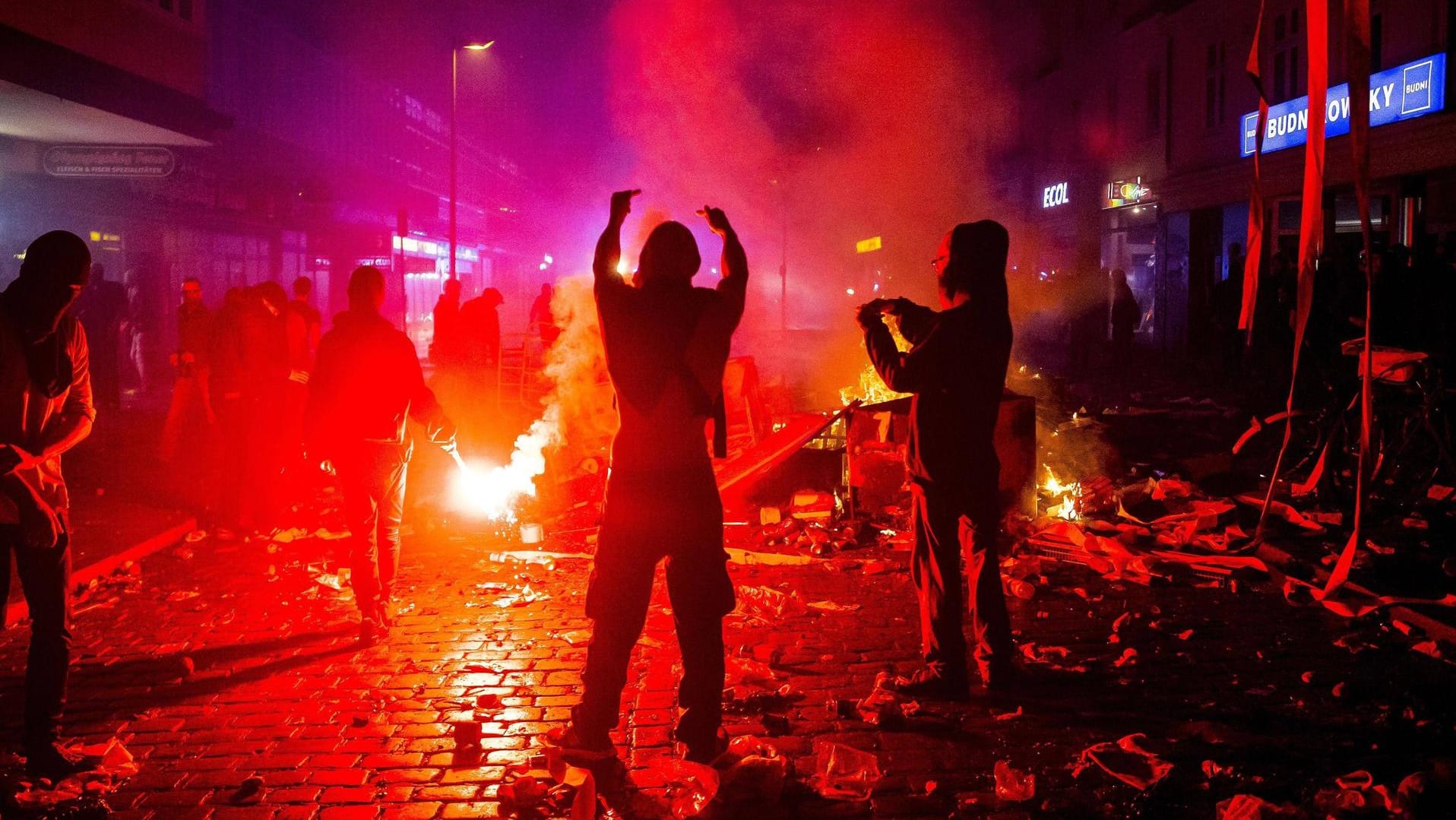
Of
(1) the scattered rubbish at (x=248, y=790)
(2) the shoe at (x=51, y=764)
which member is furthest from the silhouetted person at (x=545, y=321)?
(1) the scattered rubbish at (x=248, y=790)

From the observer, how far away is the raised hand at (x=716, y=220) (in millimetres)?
3965

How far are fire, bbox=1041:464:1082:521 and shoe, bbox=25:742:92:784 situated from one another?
6823 mm

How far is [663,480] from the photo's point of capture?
3654mm

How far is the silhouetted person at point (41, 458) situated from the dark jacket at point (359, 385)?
4.85 ft

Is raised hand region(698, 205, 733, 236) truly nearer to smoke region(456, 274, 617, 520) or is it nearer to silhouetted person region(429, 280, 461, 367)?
smoke region(456, 274, 617, 520)

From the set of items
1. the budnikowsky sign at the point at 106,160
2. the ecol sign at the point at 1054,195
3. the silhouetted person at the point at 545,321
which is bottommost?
the silhouetted person at the point at 545,321

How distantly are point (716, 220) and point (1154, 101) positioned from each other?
25975 mm

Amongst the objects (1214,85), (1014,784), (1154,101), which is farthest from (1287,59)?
(1014,784)

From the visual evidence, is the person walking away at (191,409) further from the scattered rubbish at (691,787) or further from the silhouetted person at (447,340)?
the scattered rubbish at (691,787)

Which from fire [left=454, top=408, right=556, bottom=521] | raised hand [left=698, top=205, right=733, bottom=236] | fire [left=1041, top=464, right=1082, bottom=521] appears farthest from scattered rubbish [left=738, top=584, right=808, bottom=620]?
fire [left=1041, top=464, right=1082, bottom=521]

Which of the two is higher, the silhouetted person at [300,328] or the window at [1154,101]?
the window at [1154,101]

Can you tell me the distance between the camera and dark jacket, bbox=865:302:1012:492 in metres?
4.43

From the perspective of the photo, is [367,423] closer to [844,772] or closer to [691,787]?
[691,787]

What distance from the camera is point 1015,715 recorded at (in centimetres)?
434
